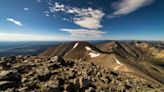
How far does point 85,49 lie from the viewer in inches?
6806

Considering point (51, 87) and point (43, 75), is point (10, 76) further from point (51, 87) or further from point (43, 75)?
point (51, 87)

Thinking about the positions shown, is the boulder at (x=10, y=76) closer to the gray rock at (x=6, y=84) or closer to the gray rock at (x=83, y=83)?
A: the gray rock at (x=6, y=84)

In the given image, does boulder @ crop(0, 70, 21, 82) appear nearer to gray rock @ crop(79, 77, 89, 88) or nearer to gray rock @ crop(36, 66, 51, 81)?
gray rock @ crop(36, 66, 51, 81)

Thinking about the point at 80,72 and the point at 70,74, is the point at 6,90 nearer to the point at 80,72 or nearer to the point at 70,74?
the point at 70,74

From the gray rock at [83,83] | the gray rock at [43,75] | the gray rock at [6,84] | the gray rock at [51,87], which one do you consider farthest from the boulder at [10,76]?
the gray rock at [83,83]

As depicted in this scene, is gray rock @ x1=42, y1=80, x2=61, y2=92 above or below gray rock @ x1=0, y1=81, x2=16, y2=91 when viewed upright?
below

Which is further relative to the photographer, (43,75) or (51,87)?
(43,75)

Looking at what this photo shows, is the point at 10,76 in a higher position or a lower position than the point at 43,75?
higher

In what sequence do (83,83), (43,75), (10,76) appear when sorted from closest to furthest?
(10,76) < (83,83) < (43,75)

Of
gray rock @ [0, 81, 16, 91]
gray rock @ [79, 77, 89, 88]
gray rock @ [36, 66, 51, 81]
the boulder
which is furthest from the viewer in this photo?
gray rock @ [36, 66, 51, 81]

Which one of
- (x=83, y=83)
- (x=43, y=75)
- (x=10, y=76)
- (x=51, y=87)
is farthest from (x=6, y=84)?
(x=83, y=83)

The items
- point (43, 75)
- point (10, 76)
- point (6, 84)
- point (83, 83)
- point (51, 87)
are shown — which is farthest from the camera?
point (43, 75)

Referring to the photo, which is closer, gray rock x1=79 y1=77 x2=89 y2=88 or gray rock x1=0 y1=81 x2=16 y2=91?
gray rock x1=0 y1=81 x2=16 y2=91

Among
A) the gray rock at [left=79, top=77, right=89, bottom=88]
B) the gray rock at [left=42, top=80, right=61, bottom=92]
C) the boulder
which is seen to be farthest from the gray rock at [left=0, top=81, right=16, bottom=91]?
the gray rock at [left=79, top=77, right=89, bottom=88]
